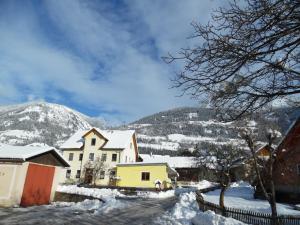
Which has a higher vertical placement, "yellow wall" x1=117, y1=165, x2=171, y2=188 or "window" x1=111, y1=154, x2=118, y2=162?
"window" x1=111, y1=154, x2=118, y2=162

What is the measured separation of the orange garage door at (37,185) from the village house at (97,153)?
27.3 m

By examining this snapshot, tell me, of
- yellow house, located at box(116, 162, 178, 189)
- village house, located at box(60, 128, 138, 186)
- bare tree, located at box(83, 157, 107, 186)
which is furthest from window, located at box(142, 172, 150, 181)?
bare tree, located at box(83, 157, 107, 186)

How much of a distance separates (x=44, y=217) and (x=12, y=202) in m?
5.93

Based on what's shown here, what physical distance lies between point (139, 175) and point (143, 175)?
0.61 metres

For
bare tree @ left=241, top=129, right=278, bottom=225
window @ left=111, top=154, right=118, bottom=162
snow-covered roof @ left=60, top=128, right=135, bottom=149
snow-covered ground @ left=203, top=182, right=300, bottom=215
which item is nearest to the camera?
bare tree @ left=241, top=129, right=278, bottom=225

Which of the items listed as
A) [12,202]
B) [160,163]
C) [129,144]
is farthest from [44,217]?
[129,144]

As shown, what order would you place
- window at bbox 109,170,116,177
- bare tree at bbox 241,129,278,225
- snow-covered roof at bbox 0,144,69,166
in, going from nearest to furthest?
bare tree at bbox 241,129,278,225, snow-covered roof at bbox 0,144,69,166, window at bbox 109,170,116,177

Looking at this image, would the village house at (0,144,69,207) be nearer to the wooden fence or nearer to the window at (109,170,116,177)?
the wooden fence

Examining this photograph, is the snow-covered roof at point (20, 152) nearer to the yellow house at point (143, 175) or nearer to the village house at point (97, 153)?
the yellow house at point (143, 175)

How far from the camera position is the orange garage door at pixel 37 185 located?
77.6 ft

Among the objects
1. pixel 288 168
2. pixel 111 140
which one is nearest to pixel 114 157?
pixel 111 140

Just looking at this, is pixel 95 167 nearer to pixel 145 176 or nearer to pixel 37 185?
pixel 145 176

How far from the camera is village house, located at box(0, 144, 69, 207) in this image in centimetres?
2247

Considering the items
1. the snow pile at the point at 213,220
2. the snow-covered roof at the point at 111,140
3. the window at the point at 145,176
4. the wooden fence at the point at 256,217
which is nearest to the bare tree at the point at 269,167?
the wooden fence at the point at 256,217
